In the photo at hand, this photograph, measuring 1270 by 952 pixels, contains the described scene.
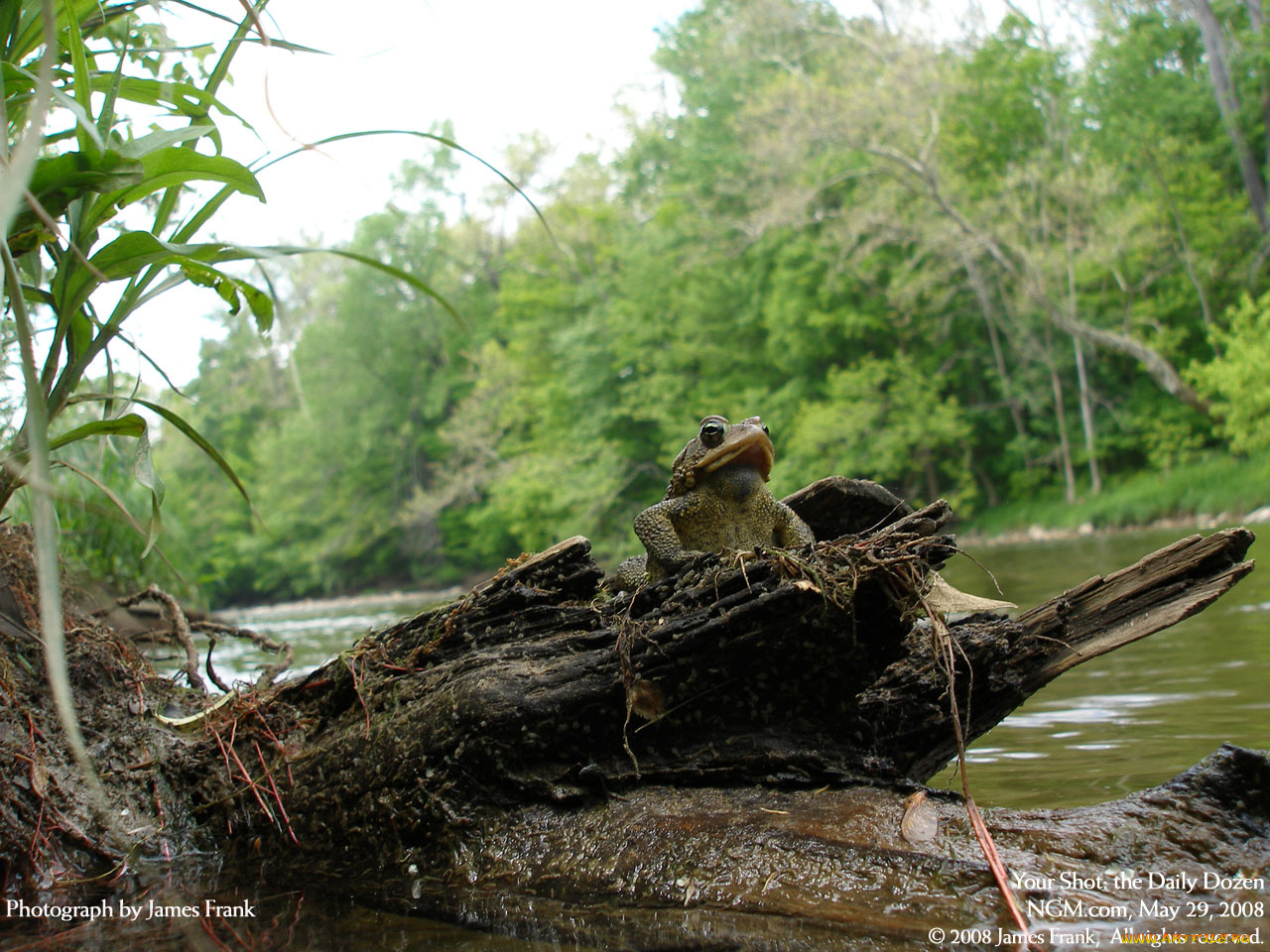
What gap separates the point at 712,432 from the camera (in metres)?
3.25

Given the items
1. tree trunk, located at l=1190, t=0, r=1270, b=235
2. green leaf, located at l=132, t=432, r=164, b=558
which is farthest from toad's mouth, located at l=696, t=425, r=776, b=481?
tree trunk, located at l=1190, t=0, r=1270, b=235

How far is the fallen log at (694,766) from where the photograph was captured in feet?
7.28

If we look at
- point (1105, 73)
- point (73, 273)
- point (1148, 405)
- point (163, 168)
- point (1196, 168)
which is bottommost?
point (1148, 405)

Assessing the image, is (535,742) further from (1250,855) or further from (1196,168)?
(1196,168)

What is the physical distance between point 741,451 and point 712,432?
0.41 ft

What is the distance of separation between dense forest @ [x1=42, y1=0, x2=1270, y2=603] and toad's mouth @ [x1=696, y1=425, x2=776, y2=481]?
933 inches

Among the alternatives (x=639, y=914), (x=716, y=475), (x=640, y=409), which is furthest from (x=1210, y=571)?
(x=640, y=409)

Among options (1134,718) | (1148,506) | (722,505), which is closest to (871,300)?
(1148,506)

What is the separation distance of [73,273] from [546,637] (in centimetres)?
171

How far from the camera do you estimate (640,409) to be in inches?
1345

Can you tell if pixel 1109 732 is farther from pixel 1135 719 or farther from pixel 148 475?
pixel 148 475

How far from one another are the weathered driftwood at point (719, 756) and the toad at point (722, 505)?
0.94 feet

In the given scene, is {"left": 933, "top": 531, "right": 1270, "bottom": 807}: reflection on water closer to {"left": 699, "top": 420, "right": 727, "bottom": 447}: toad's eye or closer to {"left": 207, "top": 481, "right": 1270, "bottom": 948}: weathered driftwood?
{"left": 207, "top": 481, "right": 1270, "bottom": 948}: weathered driftwood

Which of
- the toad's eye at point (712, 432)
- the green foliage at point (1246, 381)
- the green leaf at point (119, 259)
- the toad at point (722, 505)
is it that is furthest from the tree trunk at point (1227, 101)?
the green leaf at point (119, 259)
